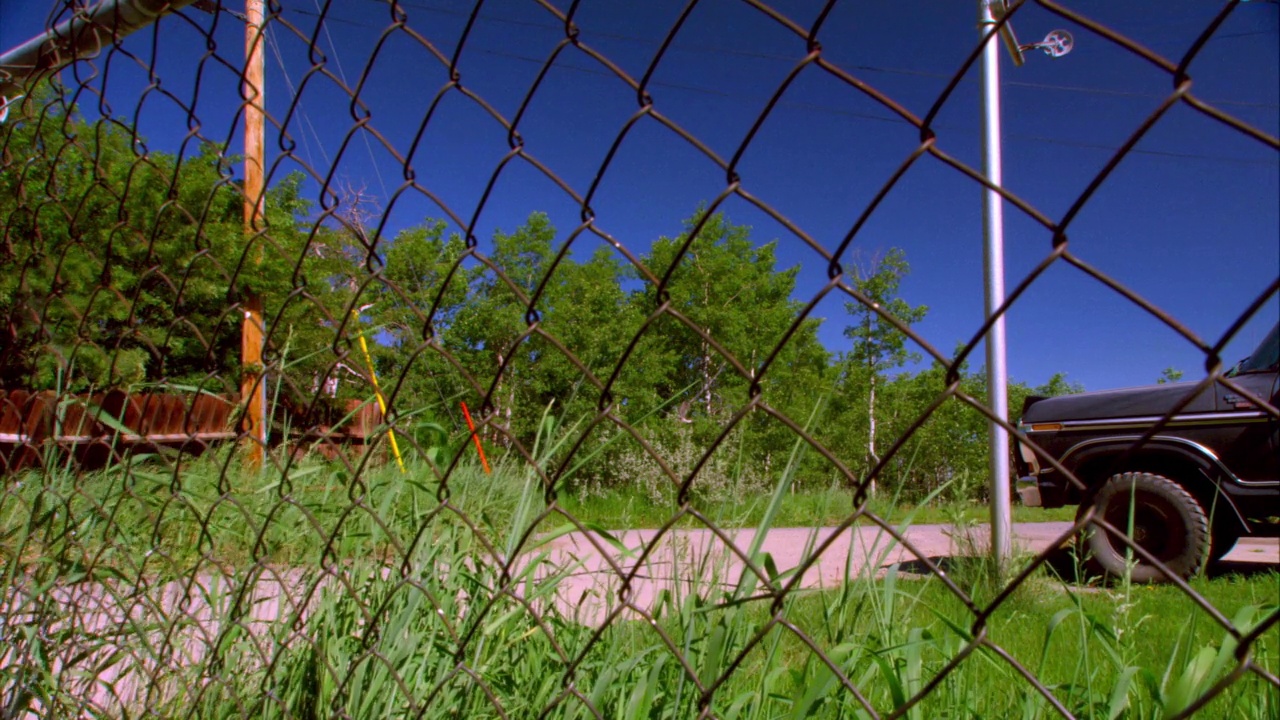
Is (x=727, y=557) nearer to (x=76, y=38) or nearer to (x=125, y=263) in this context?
(x=76, y=38)

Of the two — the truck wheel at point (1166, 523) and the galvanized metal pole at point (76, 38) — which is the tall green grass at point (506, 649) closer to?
the galvanized metal pole at point (76, 38)

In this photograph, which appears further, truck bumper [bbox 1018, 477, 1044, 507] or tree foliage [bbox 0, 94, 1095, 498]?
truck bumper [bbox 1018, 477, 1044, 507]

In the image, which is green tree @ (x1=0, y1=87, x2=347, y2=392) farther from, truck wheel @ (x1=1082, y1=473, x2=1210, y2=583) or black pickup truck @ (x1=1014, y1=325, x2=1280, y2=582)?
truck wheel @ (x1=1082, y1=473, x2=1210, y2=583)

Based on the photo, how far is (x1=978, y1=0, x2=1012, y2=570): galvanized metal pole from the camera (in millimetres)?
2829

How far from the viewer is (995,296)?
3107 mm

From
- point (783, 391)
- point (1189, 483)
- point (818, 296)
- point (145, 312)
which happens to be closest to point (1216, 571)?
point (1189, 483)

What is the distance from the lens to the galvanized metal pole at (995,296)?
2829mm

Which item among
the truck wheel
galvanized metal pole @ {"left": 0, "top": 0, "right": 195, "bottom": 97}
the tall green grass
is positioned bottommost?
the tall green grass

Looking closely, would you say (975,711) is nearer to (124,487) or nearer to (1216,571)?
(124,487)

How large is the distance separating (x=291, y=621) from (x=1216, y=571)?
5045 mm

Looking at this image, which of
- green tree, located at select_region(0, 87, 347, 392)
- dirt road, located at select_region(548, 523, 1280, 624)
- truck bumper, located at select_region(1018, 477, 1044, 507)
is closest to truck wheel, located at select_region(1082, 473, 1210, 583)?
dirt road, located at select_region(548, 523, 1280, 624)

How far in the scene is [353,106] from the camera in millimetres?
1089

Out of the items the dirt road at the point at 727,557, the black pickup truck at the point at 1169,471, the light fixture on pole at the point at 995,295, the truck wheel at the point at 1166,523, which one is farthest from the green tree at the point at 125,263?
the truck wheel at the point at 1166,523

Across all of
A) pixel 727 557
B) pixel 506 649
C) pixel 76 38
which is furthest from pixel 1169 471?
pixel 76 38
